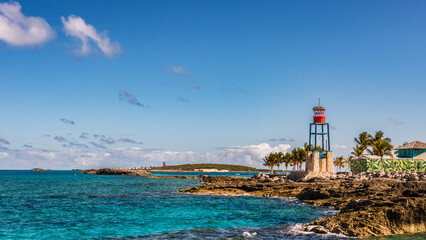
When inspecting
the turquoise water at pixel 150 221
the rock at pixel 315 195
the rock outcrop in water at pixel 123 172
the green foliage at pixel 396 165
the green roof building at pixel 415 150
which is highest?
the green roof building at pixel 415 150

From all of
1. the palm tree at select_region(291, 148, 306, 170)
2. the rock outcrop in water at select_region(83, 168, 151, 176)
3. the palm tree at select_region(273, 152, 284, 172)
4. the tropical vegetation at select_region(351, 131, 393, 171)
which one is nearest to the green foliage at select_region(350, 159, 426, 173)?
the tropical vegetation at select_region(351, 131, 393, 171)

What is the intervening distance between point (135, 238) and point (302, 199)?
2603 cm

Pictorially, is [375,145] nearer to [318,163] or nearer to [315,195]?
[318,163]

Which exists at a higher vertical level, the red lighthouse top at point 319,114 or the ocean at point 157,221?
the red lighthouse top at point 319,114

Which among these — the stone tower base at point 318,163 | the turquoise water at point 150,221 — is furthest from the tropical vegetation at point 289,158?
the turquoise water at point 150,221

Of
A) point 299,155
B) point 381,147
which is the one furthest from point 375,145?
point 299,155

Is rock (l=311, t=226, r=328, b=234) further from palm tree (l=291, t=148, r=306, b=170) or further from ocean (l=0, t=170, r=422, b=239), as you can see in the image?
palm tree (l=291, t=148, r=306, b=170)

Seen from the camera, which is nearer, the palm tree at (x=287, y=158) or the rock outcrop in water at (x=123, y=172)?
the palm tree at (x=287, y=158)

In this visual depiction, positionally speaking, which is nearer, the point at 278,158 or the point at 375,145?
the point at 375,145

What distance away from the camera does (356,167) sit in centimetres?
7769

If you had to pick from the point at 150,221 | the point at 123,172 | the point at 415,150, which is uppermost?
the point at 415,150

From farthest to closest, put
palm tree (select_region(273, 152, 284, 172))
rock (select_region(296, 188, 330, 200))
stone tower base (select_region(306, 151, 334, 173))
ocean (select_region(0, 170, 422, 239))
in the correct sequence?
1. palm tree (select_region(273, 152, 284, 172))
2. stone tower base (select_region(306, 151, 334, 173))
3. rock (select_region(296, 188, 330, 200))
4. ocean (select_region(0, 170, 422, 239))

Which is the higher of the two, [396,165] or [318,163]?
[318,163]

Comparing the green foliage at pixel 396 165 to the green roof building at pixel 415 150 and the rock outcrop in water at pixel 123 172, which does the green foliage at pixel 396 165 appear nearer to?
the green roof building at pixel 415 150
